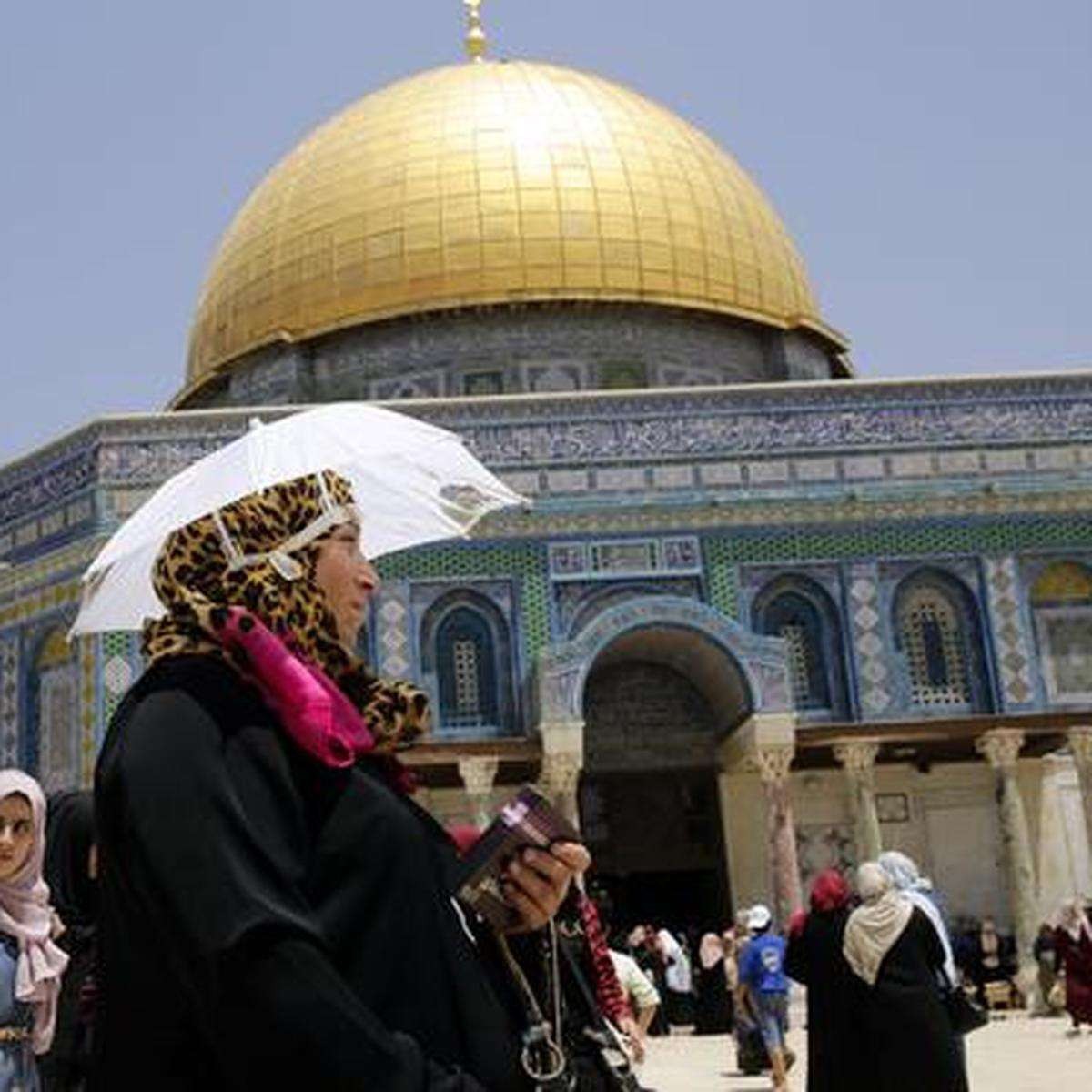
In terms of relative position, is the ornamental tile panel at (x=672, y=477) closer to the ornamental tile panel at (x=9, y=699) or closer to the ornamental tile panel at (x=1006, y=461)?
the ornamental tile panel at (x=1006, y=461)

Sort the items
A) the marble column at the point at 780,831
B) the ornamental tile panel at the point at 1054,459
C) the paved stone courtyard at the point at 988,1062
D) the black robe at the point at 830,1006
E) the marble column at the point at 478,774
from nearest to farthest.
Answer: the black robe at the point at 830,1006
the paved stone courtyard at the point at 988,1062
the marble column at the point at 780,831
the marble column at the point at 478,774
the ornamental tile panel at the point at 1054,459

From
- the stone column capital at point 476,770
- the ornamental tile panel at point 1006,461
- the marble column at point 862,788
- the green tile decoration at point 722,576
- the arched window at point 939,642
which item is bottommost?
the marble column at point 862,788

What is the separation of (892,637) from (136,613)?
17.4m

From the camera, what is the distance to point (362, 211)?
2505cm

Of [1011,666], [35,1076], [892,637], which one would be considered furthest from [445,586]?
[35,1076]

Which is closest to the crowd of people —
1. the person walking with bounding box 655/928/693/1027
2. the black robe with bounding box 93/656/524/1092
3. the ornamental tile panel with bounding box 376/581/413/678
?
the black robe with bounding box 93/656/524/1092

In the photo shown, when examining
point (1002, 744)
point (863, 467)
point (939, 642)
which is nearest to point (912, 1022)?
point (1002, 744)

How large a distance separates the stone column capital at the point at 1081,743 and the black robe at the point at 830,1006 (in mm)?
13043

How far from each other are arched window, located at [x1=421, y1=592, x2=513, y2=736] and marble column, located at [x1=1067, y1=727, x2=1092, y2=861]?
20.5ft

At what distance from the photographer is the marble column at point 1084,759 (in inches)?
757

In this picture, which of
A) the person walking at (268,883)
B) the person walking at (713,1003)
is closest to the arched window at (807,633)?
the person walking at (713,1003)

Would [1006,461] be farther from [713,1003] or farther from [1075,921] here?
[1075,921]

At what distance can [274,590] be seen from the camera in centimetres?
231

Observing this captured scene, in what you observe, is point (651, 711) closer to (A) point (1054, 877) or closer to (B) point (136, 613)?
(A) point (1054, 877)
